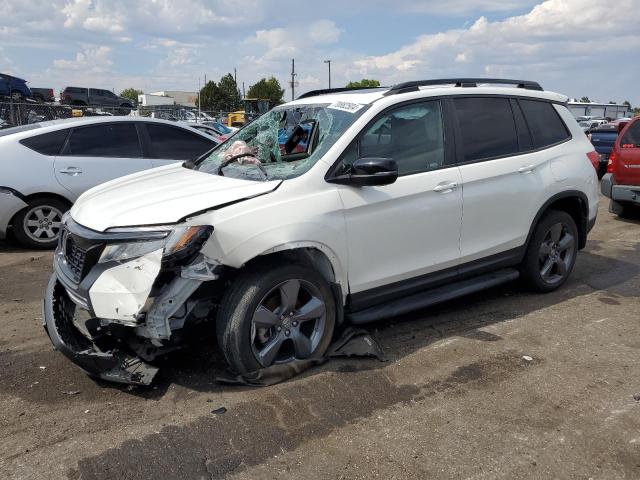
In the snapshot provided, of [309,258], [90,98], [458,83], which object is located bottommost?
[309,258]

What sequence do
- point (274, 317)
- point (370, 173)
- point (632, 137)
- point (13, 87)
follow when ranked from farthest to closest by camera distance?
point (13, 87)
point (632, 137)
point (370, 173)
point (274, 317)

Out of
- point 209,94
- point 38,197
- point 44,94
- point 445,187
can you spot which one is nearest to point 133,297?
point 445,187

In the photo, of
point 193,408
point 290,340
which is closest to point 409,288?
point 290,340

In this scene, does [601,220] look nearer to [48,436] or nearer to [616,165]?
[616,165]

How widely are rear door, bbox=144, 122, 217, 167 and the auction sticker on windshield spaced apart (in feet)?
12.8

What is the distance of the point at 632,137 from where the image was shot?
9.06m

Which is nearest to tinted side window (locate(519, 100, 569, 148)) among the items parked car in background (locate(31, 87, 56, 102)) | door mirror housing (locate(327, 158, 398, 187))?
door mirror housing (locate(327, 158, 398, 187))

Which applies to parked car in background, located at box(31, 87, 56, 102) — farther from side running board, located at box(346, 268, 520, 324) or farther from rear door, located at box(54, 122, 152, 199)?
side running board, located at box(346, 268, 520, 324)

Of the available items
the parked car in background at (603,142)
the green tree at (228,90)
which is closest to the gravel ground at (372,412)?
the parked car in background at (603,142)

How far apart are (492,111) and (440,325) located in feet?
6.19

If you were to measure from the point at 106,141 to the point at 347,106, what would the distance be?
4501mm

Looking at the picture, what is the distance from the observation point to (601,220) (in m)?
9.26

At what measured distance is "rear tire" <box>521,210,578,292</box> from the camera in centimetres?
514

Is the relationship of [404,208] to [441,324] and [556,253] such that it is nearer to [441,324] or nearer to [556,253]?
[441,324]
